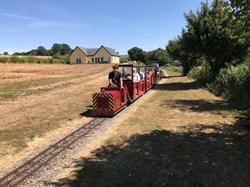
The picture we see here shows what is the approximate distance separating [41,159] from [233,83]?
1550 cm

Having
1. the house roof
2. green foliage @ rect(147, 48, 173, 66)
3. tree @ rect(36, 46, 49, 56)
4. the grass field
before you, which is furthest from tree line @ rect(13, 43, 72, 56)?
the grass field

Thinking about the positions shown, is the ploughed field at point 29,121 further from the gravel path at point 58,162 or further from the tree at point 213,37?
the tree at point 213,37

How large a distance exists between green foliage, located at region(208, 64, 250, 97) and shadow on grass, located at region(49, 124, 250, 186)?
27.3 ft

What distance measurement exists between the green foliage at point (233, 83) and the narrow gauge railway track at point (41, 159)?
10.2 m

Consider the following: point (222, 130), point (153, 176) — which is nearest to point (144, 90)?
point (222, 130)

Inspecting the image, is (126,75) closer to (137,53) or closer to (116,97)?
(116,97)

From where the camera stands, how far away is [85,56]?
93.9 meters

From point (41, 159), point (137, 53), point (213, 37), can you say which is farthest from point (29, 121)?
point (137, 53)

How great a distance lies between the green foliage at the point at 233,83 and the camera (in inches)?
686

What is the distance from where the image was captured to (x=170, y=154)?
7859mm

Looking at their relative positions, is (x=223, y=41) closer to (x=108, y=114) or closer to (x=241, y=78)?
(x=241, y=78)

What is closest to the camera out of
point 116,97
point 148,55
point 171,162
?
point 171,162

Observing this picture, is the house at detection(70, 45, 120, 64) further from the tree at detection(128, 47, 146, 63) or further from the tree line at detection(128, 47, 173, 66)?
the tree at detection(128, 47, 146, 63)

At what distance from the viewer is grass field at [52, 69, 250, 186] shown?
20.7 feet
